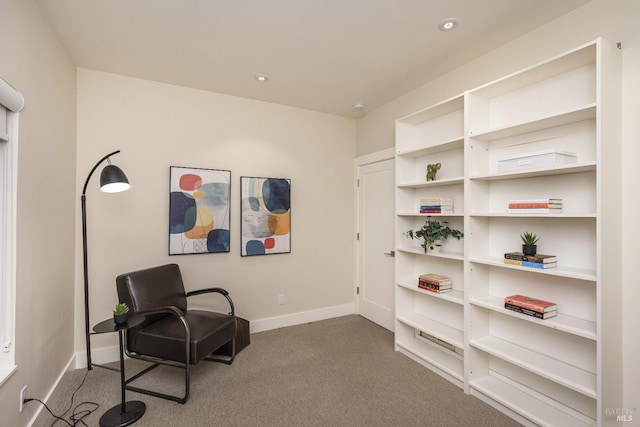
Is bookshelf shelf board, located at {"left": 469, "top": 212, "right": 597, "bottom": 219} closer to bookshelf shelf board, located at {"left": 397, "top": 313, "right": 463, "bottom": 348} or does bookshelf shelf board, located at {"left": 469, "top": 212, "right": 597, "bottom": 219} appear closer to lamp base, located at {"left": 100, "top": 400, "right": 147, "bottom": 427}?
bookshelf shelf board, located at {"left": 397, "top": 313, "right": 463, "bottom": 348}

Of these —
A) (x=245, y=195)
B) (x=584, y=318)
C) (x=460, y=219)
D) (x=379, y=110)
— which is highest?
(x=379, y=110)

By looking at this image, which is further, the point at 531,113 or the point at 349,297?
the point at 349,297

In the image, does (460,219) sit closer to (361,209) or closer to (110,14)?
(361,209)

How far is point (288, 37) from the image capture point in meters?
2.31

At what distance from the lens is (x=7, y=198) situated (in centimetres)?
164

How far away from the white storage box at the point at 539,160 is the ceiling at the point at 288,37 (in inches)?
37.2

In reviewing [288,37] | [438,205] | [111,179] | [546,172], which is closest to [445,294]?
[438,205]

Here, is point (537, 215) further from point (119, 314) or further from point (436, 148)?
point (119, 314)

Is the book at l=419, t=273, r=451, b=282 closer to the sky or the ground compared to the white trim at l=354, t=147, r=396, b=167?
closer to the ground

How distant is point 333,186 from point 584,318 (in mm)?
2800

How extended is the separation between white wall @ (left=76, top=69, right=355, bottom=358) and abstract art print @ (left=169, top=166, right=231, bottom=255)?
0.07m

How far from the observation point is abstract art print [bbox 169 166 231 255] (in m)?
3.09

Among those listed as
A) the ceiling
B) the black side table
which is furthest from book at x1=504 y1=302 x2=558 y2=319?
the black side table

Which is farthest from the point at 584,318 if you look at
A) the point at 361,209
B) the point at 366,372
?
the point at 361,209
